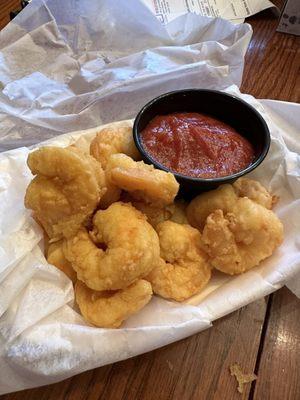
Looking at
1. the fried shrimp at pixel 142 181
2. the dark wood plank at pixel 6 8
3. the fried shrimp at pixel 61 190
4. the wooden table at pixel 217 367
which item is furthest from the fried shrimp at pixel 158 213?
the dark wood plank at pixel 6 8

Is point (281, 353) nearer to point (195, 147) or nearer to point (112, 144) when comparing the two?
point (195, 147)

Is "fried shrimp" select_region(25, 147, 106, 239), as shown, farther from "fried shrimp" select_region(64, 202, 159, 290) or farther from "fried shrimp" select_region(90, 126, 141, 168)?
"fried shrimp" select_region(90, 126, 141, 168)

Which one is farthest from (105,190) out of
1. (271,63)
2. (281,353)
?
(271,63)

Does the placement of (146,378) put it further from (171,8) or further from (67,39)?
(171,8)

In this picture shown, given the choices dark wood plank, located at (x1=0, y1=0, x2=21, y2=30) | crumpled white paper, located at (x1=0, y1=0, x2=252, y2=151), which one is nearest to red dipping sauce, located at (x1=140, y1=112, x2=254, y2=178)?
crumpled white paper, located at (x1=0, y1=0, x2=252, y2=151)

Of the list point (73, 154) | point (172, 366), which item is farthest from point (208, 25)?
point (172, 366)

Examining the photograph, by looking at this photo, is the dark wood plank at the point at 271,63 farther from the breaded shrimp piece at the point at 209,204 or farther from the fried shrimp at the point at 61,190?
the fried shrimp at the point at 61,190
